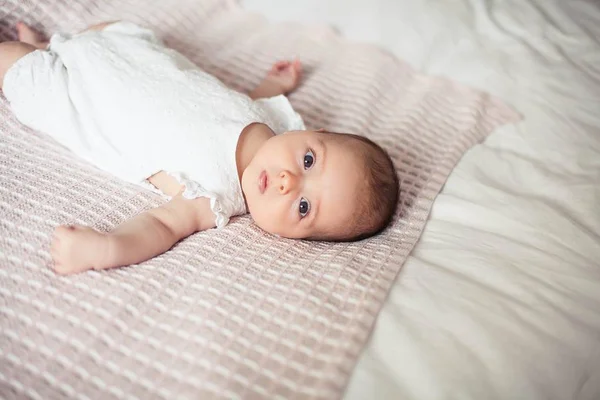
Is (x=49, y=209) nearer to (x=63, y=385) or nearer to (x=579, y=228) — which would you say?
(x=63, y=385)

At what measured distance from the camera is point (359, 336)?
803 mm

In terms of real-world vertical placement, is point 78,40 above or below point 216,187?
above

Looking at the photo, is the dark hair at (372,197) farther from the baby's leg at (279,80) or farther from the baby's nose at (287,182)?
the baby's leg at (279,80)

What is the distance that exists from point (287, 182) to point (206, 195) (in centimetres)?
15

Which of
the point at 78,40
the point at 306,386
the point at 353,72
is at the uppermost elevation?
the point at 78,40

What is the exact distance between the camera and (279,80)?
1431 mm

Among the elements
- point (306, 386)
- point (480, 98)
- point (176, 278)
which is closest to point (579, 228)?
point (480, 98)

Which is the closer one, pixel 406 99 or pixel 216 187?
pixel 216 187

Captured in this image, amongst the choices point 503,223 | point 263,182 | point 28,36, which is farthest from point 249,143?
point 28,36

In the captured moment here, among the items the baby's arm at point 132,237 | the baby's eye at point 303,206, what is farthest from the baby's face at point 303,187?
the baby's arm at point 132,237

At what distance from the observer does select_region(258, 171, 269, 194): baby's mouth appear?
1.05m

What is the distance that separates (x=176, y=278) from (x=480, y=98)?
0.94 metres

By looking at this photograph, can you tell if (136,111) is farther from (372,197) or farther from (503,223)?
(503,223)

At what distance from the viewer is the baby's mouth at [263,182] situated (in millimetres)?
1047
